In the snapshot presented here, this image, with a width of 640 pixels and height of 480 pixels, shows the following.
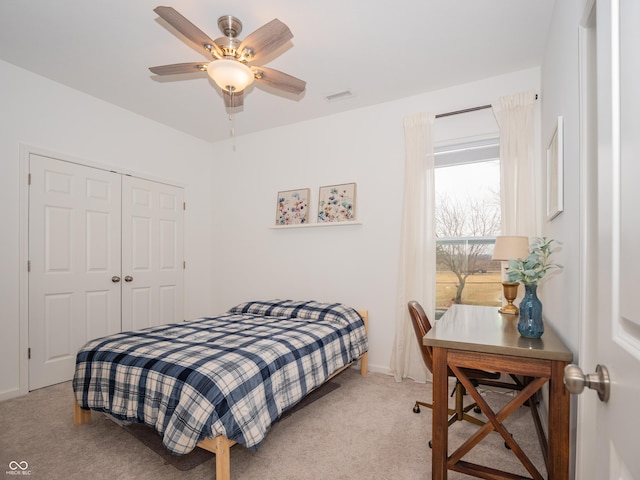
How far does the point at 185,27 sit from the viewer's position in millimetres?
1861

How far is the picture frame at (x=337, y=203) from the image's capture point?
3756mm

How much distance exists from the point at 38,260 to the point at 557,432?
3877 millimetres

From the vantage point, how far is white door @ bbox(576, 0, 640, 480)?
1.79ft

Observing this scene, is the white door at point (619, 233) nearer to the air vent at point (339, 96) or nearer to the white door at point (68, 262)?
the air vent at point (339, 96)

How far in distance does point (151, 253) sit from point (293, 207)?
5.62ft

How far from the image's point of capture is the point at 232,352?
7.06 ft

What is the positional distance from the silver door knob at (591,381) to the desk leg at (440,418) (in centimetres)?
Result: 102

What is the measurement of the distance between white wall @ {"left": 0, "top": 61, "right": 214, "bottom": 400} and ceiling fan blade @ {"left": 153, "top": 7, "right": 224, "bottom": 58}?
2090 mm

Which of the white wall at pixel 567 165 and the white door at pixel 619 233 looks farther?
the white wall at pixel 567 165

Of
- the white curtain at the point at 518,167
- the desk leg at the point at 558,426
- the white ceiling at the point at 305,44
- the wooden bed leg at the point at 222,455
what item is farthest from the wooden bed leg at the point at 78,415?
the white curtain at the point at 518,167

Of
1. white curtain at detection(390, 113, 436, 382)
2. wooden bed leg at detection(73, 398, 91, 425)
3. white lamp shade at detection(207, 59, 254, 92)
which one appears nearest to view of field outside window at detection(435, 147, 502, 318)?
white curtain at detection(390, 113, 436, 382)

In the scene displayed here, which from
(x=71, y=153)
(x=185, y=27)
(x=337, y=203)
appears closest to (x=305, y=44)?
(x=185, y=27)

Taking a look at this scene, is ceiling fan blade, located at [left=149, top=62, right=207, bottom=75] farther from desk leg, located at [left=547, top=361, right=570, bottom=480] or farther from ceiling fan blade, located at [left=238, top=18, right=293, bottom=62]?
desk leg, located at [left=547, top=361, right=570, bottom=480]

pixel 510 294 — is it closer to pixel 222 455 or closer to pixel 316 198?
pixel 222 455
